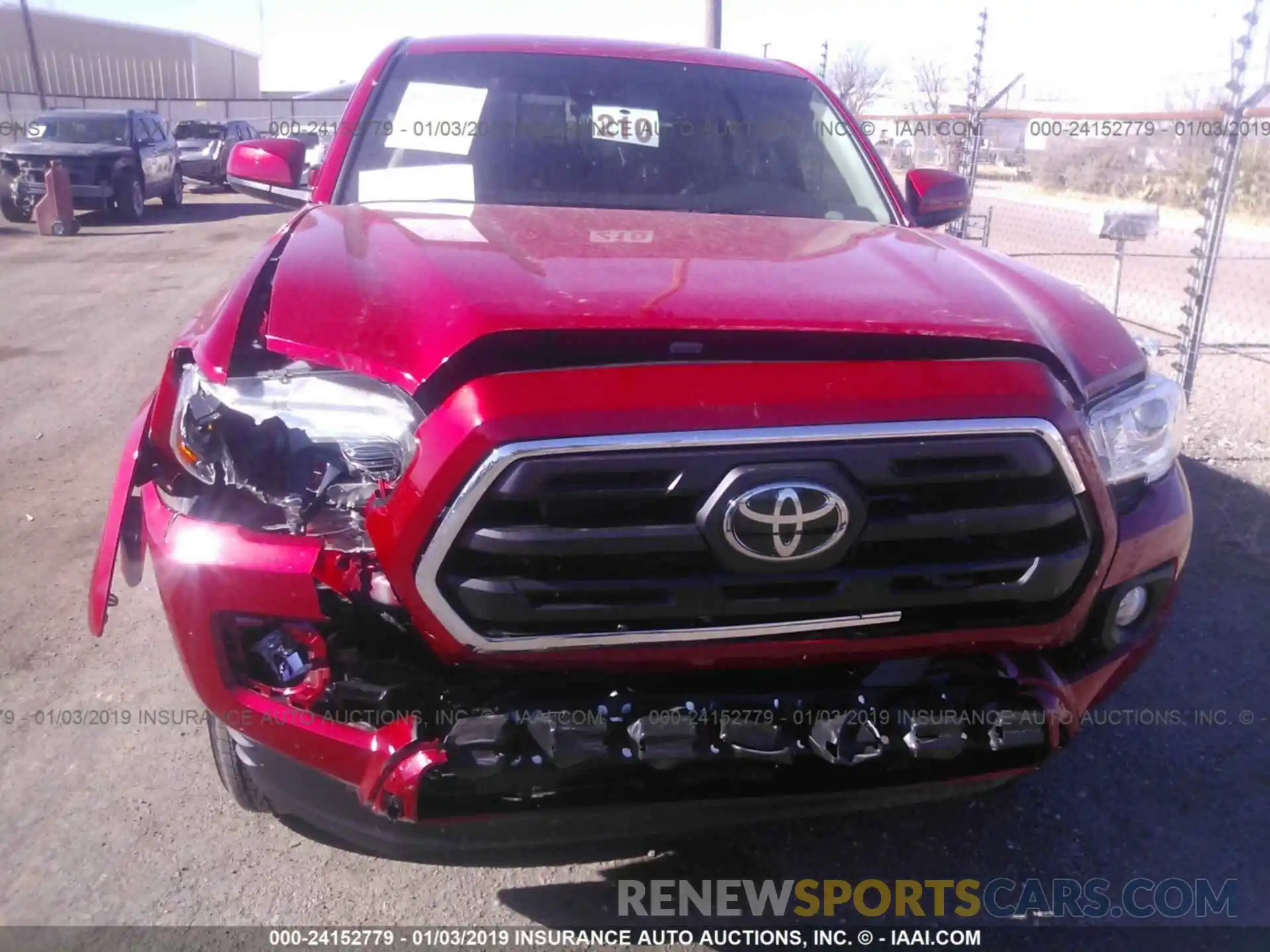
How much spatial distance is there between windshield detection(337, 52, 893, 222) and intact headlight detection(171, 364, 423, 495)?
1.26 meters

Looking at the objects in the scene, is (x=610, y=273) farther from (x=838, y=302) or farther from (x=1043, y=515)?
(x=1043, y=515)

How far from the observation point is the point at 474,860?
1955 mm

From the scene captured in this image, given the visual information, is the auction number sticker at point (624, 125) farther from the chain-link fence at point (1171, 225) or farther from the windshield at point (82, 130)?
the windshield at point (82, 130)

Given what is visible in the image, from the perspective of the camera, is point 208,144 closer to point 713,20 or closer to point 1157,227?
point 713,20

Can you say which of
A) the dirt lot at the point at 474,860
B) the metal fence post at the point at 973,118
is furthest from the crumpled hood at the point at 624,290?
the metal fence post at the point at 973,118

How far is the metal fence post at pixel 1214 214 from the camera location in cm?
552

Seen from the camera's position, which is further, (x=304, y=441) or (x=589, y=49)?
(x=589, y=49)

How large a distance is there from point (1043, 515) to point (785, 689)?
58cm

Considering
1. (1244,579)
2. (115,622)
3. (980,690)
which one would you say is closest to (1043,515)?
(980,690)

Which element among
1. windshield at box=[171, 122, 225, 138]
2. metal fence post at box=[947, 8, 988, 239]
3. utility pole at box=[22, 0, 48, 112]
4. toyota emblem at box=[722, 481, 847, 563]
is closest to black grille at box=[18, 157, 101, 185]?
windshield at box=[171, 122, 225, 138]

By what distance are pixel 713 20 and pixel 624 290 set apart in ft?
45.0

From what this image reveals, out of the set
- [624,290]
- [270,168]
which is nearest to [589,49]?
[270,168]

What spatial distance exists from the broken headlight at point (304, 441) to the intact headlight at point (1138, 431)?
1371 millimetres

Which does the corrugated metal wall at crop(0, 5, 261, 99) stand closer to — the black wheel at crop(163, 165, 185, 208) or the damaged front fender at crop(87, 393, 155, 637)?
the black wheel at crop(163, 165, 185, 208)
